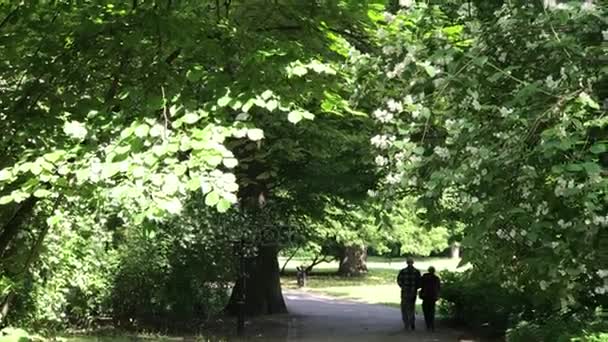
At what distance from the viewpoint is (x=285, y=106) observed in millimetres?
4648

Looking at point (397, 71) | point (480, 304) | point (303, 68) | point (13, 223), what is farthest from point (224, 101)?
point (480, 304)

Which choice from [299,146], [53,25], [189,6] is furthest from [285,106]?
[299,146]

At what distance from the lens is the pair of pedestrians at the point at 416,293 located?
1856cm

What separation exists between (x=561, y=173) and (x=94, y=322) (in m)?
13.6

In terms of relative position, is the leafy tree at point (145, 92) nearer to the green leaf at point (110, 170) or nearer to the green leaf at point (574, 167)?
the green leaf at point (110, 170)

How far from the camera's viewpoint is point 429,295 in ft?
61.4

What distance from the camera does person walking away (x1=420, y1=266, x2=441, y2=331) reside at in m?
18.5

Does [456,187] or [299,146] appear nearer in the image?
[456,187]

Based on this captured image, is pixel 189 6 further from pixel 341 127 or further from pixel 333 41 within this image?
pixel 341 127

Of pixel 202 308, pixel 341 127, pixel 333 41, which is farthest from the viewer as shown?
pixel 202 308

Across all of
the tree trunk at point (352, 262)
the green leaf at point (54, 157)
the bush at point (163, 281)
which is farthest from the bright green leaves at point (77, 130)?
the tree trunk at point (352, 262)

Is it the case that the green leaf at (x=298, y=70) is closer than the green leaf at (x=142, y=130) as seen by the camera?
No

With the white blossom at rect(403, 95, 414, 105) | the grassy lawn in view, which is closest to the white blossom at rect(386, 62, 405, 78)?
the white blossom at rect(403, 95, 414, 105)

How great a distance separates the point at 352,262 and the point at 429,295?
88.0 feet
